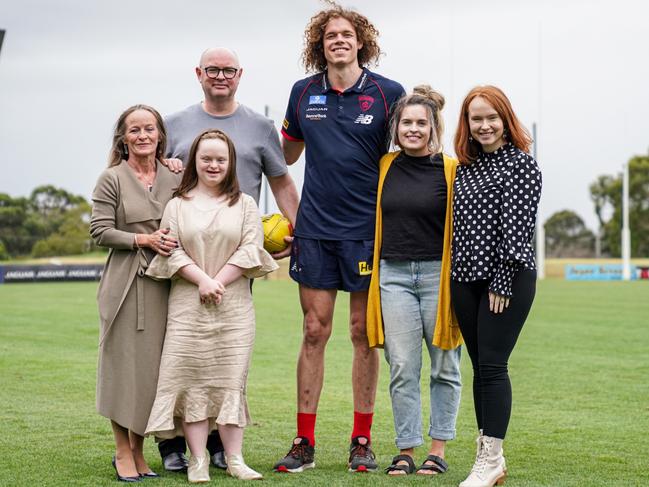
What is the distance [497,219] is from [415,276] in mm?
610

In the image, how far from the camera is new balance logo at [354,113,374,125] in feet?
17.6

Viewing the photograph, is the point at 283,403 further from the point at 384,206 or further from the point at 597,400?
the point at 384,206

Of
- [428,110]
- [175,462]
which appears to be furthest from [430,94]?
[175,462]

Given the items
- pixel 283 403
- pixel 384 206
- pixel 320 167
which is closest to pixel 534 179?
pixel 384 206

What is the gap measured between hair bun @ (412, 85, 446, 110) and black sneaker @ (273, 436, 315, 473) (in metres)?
1.96

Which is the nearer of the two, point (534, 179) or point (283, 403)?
point (534, 179)

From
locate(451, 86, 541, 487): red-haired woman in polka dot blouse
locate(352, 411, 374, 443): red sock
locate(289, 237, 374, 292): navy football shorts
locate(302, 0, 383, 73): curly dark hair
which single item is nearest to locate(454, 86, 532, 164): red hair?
locate(451, 86, 541, 487): red-haired woman in polka dot blouse

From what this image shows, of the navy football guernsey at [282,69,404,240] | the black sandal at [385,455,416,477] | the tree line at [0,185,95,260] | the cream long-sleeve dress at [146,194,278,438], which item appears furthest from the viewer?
the tree line at [0,185,95,260]

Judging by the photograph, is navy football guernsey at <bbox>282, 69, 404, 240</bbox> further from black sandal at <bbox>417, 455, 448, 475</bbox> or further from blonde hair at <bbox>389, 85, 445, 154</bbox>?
black sandal at <bbox>417, 455, 448, 475</bbox>

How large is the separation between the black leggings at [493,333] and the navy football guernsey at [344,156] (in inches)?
29.1

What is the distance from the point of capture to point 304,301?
5457 mm

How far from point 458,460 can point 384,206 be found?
1586 mm

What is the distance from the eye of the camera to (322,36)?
18.4ft

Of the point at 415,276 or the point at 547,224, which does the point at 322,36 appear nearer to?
the point at 415,276
